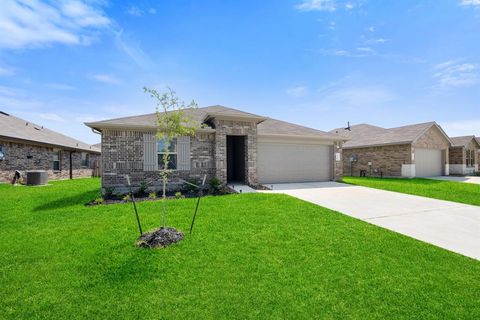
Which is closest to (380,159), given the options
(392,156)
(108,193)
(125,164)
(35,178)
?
(392,156)

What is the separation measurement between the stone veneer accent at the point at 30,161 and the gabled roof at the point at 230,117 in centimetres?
1034

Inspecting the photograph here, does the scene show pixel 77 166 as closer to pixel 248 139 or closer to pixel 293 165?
pixel 248 139

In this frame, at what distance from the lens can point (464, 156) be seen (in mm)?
22172

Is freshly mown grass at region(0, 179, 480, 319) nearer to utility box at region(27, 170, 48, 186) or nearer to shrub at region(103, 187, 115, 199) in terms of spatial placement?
shrub at region(103, 187, 115, 199)

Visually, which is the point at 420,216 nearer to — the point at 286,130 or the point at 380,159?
the point at 286,130

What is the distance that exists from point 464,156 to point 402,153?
384 inches

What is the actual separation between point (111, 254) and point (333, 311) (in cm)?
389

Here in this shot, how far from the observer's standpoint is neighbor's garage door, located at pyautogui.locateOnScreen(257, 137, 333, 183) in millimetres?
13438

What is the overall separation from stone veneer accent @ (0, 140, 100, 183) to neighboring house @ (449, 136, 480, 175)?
37.5 metres

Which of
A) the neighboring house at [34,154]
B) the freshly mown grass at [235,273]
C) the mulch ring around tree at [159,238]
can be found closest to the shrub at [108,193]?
the freshly mown grass at [235,273]

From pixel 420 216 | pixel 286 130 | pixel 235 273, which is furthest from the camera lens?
pixel 286 130

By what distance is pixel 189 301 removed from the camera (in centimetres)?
281

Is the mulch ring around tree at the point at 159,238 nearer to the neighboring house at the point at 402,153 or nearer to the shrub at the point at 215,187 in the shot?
the shrub at the point at 215,187

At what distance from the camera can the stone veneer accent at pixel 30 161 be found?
14578 mm
